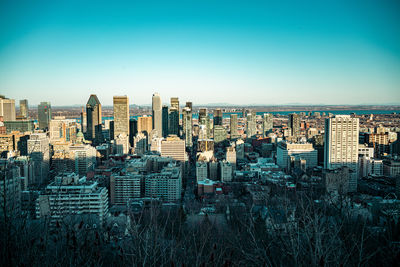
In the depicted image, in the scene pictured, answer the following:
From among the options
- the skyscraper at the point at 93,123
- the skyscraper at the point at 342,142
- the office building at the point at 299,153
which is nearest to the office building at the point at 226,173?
the office building at the point at 299,153

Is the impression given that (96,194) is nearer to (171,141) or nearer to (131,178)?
(131,178)

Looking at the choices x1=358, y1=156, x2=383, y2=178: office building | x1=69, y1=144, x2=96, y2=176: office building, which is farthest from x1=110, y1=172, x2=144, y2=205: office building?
x1=358, y1=156, x2=383, y2=178: office building

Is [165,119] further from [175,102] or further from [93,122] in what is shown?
[93,122]

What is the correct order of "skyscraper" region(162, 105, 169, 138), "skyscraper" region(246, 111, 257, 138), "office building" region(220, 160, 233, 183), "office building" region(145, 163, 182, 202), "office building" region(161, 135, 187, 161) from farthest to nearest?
1. "skyscraper" region(162, 105, 169, 138)
2. "skyscraper" region(246, 111, 257, 138)
3. "office building" region(161, 135, 187, 161)
4. "office building" region(220, 160, 233, 183)
5. "office building" region(145, 163, 182, 202)

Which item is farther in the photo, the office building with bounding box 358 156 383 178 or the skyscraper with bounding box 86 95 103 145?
the skyscraper with bounding box 86 95 103 145

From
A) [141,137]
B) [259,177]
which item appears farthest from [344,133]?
[141,137]

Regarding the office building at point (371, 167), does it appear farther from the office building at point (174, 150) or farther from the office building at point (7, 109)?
the office building at point (7, 109)

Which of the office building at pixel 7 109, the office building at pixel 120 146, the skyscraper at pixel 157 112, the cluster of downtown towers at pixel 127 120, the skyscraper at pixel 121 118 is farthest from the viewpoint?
the skyscraper at pixel 157 112

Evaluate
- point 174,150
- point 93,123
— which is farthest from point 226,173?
point 93,123

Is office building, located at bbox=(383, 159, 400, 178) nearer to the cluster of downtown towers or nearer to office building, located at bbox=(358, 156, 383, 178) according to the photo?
office building, located at bbox=(358, 156, 383, 178)
